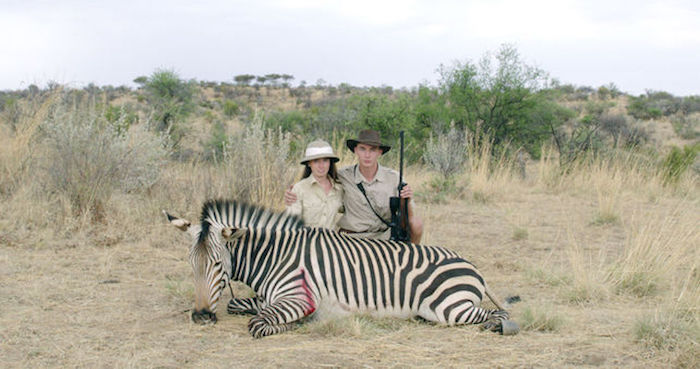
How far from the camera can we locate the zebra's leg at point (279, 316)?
4.23m

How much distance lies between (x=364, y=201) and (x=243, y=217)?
1.38 metres

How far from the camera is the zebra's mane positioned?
457cm

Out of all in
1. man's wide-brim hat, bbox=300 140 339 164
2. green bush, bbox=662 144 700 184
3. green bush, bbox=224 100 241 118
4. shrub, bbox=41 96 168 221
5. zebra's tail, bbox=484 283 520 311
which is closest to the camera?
zebra's tail, bbox=484 283 520 311

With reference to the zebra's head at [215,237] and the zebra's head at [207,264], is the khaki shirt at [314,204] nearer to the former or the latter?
the zebra's head at [215,237]

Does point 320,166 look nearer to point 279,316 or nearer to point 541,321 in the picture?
point 279,316

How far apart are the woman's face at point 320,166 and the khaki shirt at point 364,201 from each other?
0.40 metres

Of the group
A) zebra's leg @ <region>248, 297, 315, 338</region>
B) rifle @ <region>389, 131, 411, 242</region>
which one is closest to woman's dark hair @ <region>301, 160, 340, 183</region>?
rifle @ <region>389, 131, 411, 242</region>

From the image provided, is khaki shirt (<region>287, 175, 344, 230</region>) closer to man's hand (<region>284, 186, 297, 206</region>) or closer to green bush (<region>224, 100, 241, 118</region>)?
man's hand (<region>284, 186, 297, 206</region>)

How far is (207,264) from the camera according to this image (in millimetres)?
4289

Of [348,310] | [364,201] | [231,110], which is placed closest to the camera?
[348,310]

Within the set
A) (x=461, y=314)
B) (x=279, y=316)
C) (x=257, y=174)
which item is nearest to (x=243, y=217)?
(x=279, y=316)

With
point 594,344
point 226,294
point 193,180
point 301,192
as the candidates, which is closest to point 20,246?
point 193,180

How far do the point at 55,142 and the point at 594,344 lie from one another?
22.7 ft

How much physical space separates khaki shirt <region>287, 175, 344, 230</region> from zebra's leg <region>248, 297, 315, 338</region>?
121 centimetres
